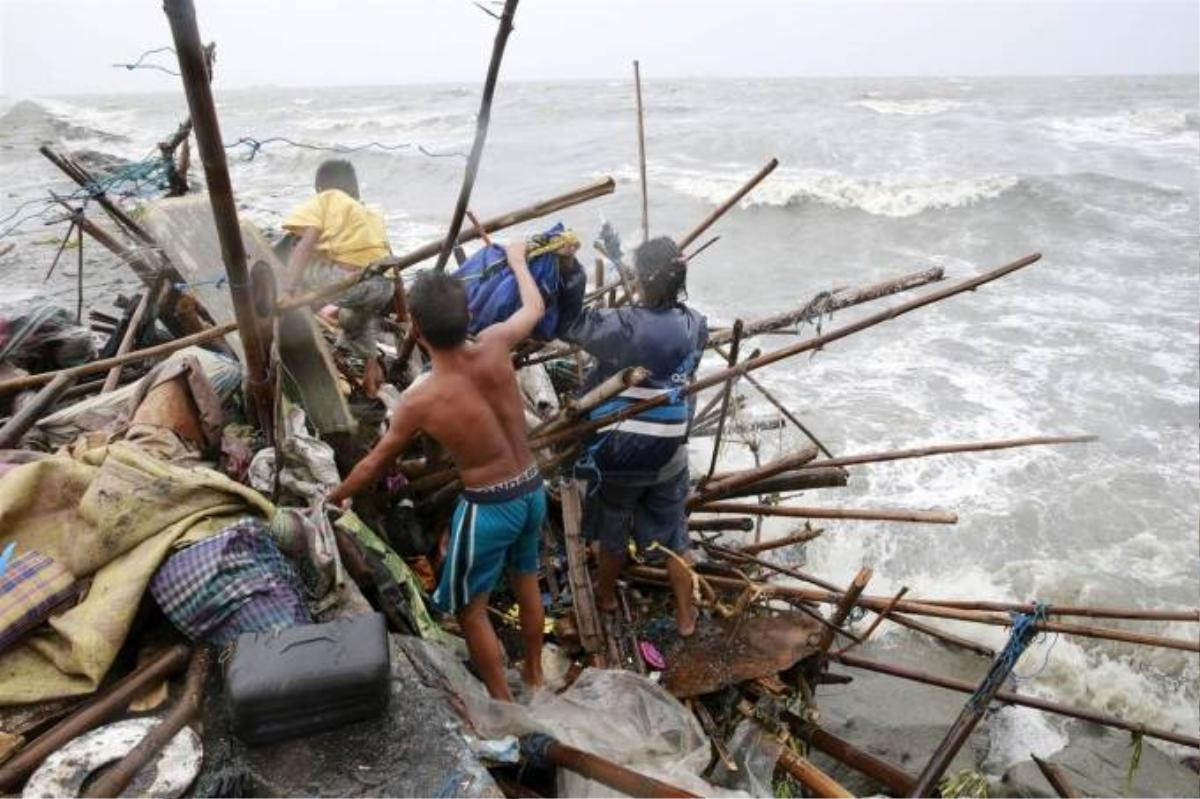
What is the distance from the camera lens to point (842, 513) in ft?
13.6

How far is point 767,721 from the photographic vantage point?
3678mm

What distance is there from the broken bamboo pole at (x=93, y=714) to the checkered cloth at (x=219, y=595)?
0.42ft

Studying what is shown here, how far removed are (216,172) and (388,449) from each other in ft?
3.96

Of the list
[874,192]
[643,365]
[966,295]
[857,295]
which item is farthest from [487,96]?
[874,192]

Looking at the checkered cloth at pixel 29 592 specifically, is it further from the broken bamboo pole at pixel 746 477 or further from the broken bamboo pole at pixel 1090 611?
the broken bamboo pole at pixel 1090 611

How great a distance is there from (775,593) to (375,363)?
8.86ft

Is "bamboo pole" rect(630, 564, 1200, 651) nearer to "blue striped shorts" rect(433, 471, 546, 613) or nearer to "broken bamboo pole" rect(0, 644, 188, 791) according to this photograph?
"blue striped shorts" rect(433, 471, 546, 613)

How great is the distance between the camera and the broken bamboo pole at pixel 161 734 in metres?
2.34

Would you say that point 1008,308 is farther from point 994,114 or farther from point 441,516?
point 994,114

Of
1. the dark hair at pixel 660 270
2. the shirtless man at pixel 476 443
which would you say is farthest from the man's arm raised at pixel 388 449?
the dark hair at pixel 660 270

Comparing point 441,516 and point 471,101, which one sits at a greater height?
point 471,101

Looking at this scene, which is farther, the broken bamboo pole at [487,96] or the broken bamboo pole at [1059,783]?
the broken bamboo pole at [1059,783]

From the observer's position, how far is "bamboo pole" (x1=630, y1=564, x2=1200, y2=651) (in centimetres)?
329

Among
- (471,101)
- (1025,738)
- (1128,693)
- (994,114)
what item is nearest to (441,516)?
(1025,738)
